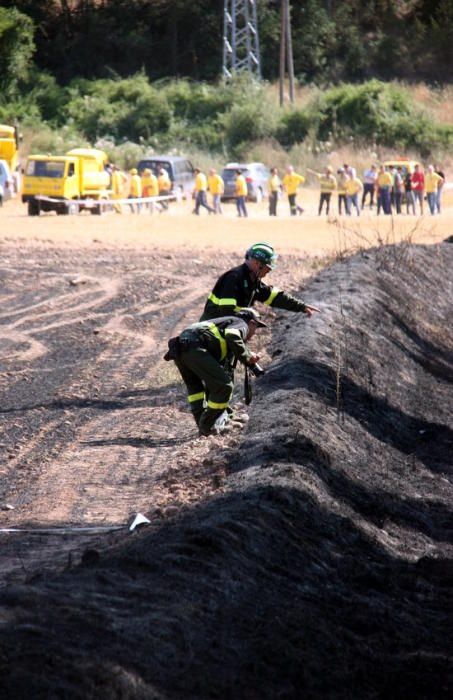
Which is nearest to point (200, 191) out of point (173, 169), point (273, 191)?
point (273, 191)

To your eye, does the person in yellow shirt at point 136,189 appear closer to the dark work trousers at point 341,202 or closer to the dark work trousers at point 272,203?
the dark work trousers at point 272,203

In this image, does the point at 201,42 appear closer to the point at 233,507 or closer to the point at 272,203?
the point at 272,203

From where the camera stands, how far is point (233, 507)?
26.0ft

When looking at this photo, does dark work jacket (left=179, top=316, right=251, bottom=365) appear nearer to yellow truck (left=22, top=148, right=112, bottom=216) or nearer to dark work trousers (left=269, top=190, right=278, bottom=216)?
yellow truck (left=22, top=148, right=112, bottom=216)

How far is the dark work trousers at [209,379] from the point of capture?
34.4ft

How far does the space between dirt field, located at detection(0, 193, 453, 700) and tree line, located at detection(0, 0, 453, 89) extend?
184 ft

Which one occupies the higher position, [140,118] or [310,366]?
[140,118]

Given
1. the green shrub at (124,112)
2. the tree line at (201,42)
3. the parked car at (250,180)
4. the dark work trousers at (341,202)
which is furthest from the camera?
the tree line at (201,42)

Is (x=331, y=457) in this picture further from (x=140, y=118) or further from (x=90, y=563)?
(x=140, y=118)

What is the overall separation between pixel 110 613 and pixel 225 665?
630mm

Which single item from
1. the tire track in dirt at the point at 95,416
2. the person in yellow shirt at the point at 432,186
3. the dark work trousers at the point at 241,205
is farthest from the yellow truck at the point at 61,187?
the tire track in dirt at the point at 95,416

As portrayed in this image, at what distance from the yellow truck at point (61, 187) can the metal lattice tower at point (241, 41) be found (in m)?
28.4

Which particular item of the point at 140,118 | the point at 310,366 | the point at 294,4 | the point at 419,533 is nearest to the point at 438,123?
the point at 140,118

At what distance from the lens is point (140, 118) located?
6350 centimetres
